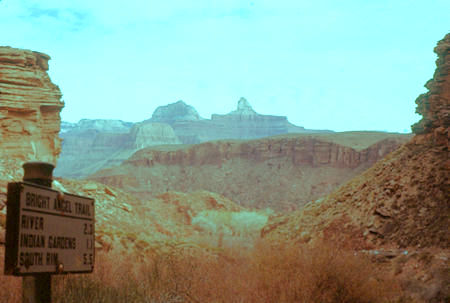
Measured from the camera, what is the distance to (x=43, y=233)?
419cm

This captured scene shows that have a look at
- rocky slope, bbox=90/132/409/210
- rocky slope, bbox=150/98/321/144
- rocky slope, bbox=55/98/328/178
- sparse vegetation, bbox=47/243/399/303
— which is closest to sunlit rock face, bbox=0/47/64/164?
sparse vegetation, bbox=47/243/399/303

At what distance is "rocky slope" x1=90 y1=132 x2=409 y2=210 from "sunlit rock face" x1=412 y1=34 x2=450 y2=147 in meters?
45.8

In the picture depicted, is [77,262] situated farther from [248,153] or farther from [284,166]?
[248,153]

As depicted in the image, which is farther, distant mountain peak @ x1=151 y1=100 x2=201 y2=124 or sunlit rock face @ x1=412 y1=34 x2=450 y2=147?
distant mountain peak @ x1=151 y1=100 x2=201 y2=124

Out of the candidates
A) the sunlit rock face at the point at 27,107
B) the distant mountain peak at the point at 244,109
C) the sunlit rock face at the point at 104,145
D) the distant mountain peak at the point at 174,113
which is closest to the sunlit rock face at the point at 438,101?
the sunlit rock face at the point at 27,107

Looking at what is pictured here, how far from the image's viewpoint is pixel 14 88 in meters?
28.0

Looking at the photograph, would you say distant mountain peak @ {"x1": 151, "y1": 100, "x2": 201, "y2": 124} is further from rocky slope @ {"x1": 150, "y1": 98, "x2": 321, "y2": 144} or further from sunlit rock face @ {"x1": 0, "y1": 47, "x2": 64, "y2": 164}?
sunlit rock face @ {"x1": 0, "y1": 47, "x2": 64, "y2": 164}

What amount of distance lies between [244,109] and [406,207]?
146389 millimetres

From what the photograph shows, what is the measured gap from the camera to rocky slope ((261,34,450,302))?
45.9 feet

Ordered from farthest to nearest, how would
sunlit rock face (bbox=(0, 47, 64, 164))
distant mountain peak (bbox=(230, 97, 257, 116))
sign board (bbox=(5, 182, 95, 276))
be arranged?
distant mountain peak (bbox=(230, 97, 257, 116))
sunlit rock face (bbox=(0, 47, 64, 164))
sign board (bbox=(5, 182, 95, 276))

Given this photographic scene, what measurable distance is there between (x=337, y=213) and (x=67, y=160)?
427 ft

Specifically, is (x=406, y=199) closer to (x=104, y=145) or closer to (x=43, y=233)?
(x=43, y=233)

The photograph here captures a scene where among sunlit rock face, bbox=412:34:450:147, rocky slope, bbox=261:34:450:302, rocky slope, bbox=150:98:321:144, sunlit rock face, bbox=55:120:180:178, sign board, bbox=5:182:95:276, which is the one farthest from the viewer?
rocky slope, bbox=150:98:321:144

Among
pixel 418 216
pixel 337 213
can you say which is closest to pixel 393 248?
pixel 418 216
